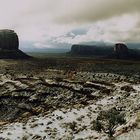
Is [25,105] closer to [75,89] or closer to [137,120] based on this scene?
[75,89]

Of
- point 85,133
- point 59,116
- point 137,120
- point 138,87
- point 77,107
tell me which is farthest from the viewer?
point 138,87

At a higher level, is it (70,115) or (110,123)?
(110,123)

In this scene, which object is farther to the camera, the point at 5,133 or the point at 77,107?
the point at 77,107

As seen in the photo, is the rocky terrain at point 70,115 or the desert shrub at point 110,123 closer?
the rocky terrain at point 70,115

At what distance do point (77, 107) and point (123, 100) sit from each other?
6038mm

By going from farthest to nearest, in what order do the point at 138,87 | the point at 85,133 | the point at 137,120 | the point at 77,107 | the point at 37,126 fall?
the point at 138,87, the point at 77,107, the point at 37,126, the point at 85,133, the point at 137,120

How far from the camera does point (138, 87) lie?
169ft

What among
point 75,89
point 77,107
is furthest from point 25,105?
point 77,107

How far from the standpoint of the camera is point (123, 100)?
3925 cm

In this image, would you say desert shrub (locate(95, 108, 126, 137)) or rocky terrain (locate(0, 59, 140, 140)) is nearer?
rocky terrain (locate(0, 59, 140, 140))

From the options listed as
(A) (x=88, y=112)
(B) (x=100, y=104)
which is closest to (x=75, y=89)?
(B) (x=100, y=104)

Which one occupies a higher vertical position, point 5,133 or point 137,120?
point 137,120

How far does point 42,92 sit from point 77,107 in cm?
2154

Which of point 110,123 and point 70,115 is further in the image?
point 70,115
